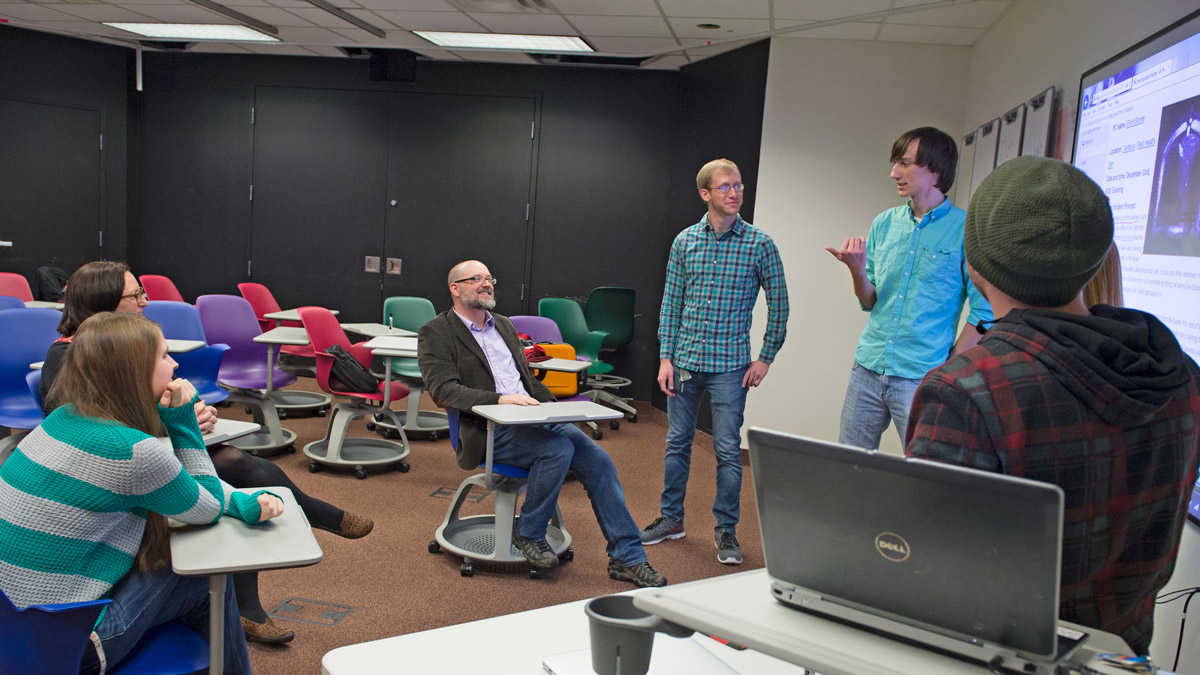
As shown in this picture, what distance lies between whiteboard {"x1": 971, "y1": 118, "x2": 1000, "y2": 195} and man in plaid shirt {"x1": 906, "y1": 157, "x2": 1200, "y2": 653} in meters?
3.38

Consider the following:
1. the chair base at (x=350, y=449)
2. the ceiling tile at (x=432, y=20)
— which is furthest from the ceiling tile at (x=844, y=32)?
the chair base at (x=350, y=449)

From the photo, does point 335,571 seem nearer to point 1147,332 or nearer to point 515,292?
point 1147,332

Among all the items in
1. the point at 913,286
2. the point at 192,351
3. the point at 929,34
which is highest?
the point at 929,34

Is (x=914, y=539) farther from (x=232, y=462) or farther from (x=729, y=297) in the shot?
(x=729, y=297)

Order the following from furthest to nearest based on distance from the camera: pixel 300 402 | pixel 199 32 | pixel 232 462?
pixel 199 32, pixel 300 402, pixel 232 462

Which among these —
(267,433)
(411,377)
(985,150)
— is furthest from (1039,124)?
(267,433)

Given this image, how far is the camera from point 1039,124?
349cm

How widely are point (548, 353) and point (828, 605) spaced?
4028 millimetres

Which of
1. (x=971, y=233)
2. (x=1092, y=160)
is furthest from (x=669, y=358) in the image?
(x=971, y=233)

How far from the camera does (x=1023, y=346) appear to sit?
1016 mm

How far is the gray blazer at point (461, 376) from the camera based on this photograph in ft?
10.7

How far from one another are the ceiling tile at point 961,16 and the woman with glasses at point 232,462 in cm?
398

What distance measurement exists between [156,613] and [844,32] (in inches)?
189

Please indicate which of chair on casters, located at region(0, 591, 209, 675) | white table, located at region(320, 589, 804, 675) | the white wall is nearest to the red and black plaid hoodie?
white table, located at region(320, 589, 804, 675)
